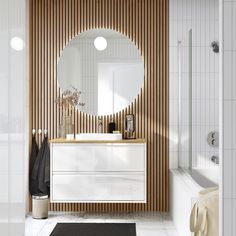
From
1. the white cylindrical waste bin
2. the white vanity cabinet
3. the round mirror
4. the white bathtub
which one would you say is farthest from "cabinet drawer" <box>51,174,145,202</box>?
the round mirror

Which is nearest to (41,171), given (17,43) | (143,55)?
(143,55)

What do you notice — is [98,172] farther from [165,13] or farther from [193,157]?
[165,13]

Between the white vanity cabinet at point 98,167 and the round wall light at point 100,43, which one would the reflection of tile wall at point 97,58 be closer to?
the round wall light at point 100,43

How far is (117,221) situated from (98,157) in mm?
698

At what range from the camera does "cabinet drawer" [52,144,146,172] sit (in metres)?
4.46

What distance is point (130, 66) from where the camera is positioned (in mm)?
4875

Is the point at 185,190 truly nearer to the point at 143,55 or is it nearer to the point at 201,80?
Result: the point at 201,80

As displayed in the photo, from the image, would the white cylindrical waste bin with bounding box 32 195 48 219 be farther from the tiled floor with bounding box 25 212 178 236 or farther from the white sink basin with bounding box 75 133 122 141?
the white sink basin with bounding box 75 133 122 141

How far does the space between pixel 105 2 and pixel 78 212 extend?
7.79 ft

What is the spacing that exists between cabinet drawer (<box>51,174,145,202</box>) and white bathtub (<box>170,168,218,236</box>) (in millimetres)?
374
